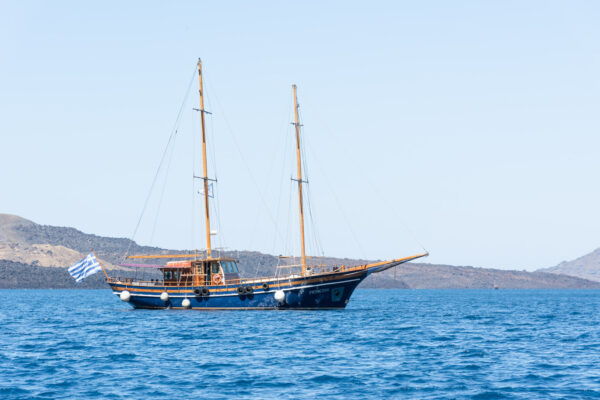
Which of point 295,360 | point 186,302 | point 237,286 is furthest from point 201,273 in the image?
point 295,360

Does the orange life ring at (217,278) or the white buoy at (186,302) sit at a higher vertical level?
the orange life ring at (217,278)

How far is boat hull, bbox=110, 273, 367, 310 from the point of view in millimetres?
60281

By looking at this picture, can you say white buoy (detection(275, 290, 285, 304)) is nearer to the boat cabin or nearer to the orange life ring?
the boat cabin

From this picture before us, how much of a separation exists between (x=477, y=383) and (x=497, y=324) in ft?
104

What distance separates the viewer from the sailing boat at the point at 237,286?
60.4 m

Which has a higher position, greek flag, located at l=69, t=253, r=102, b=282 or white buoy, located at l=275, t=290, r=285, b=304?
greek flag, located at l=69, t=253, r=102, b=282

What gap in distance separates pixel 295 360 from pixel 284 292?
1056 inches

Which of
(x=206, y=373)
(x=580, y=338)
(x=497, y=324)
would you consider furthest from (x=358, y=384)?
(x=497, y=324)

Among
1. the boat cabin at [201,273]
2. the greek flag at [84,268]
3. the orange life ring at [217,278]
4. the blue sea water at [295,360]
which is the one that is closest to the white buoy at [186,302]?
the boat cabin at [201,273]

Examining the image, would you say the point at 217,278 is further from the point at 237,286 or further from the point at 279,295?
the point at 279,295

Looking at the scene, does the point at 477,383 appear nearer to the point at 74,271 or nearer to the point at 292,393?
the point at 292,393

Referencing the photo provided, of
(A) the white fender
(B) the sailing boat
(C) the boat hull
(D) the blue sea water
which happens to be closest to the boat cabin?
(B) the sailing boat

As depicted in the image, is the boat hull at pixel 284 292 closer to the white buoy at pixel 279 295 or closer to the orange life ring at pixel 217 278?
the white buoy at pixel 279 295

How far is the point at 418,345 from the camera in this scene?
3988 cm
